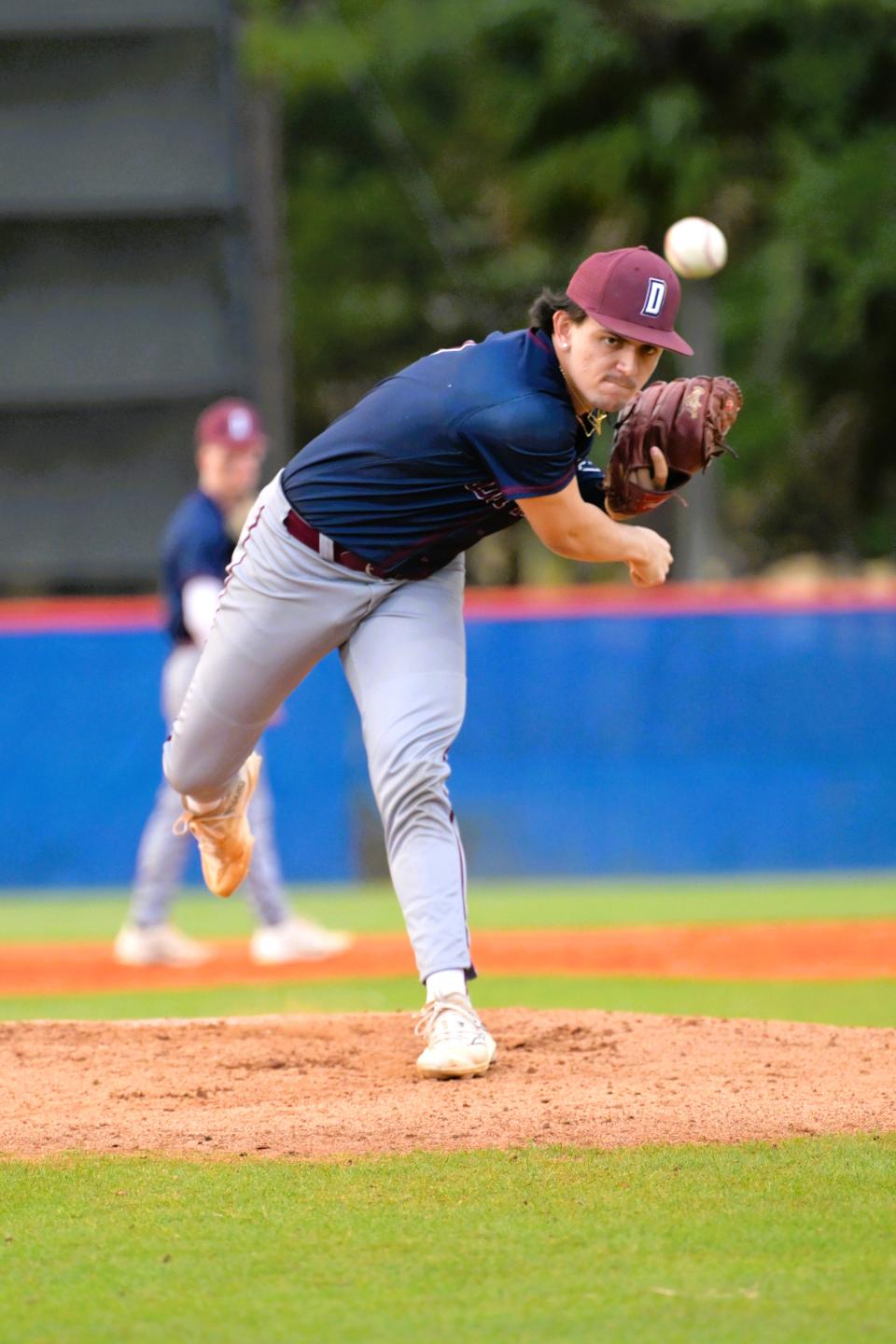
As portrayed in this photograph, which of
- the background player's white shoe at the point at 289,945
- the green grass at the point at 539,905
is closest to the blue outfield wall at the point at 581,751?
the green grass at the point at 539,905

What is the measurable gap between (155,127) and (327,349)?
15.1m

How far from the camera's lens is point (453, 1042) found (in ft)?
13.8

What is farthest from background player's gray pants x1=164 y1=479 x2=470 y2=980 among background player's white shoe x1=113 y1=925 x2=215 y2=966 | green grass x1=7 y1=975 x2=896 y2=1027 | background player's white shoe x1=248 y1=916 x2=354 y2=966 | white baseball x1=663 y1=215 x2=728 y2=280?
background player's white shoe x1=113 y1=925 x2=215 y2=966

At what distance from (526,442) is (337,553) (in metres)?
0.62

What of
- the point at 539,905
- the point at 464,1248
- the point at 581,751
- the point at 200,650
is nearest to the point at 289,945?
the point at 200,650

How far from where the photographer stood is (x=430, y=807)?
4355mm

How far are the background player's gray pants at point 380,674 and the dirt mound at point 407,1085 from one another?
400mm

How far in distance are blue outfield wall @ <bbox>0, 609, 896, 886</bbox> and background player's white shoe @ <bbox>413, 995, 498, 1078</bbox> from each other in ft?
20.2

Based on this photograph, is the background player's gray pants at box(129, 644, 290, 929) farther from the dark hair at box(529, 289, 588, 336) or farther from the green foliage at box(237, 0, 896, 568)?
the green foliage at box(237, 0, 896, 568)

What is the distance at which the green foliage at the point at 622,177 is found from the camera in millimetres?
15945

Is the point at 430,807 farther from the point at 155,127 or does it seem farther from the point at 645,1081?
the point at 155,127

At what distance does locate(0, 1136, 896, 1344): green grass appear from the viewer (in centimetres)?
257

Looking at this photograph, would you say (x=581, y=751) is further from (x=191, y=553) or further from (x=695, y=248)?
(x=695, y=248)

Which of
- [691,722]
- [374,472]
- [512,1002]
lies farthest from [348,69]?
[374,472]
